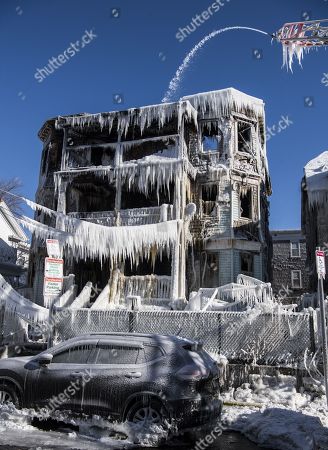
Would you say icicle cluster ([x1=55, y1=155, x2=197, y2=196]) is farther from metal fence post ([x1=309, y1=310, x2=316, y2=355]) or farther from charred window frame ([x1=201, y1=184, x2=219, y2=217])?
metal fence post ([x1=309, y1=310, x2=316, y2=355])

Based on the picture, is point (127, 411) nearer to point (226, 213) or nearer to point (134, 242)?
point (134, 242)

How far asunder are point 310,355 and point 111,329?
5.43 m

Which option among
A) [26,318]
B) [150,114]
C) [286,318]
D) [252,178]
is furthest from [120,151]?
[286,318]

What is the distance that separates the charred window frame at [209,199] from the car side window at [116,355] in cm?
1551

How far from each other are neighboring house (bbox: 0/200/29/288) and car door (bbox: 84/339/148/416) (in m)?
19.0

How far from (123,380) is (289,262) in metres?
33.7

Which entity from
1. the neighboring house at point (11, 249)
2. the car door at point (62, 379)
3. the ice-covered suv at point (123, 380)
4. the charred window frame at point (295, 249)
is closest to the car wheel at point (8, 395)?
the ice-covered suv at point (123, 380)

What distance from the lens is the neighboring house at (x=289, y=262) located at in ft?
124

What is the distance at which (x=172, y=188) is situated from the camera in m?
23.5

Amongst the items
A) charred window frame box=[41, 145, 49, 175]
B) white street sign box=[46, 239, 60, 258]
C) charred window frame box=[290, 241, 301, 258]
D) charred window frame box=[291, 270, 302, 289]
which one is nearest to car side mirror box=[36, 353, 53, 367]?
white street sign box=[46, 239, 60, 258]

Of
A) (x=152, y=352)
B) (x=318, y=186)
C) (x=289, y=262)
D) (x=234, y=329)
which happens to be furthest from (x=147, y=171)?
(x=289, y=262)

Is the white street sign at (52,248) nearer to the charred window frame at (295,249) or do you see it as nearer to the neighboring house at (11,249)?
the neighboring house at (11,249)

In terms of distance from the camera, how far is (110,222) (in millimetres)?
21531

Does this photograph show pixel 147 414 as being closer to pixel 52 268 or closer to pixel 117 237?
pixel 52 268
